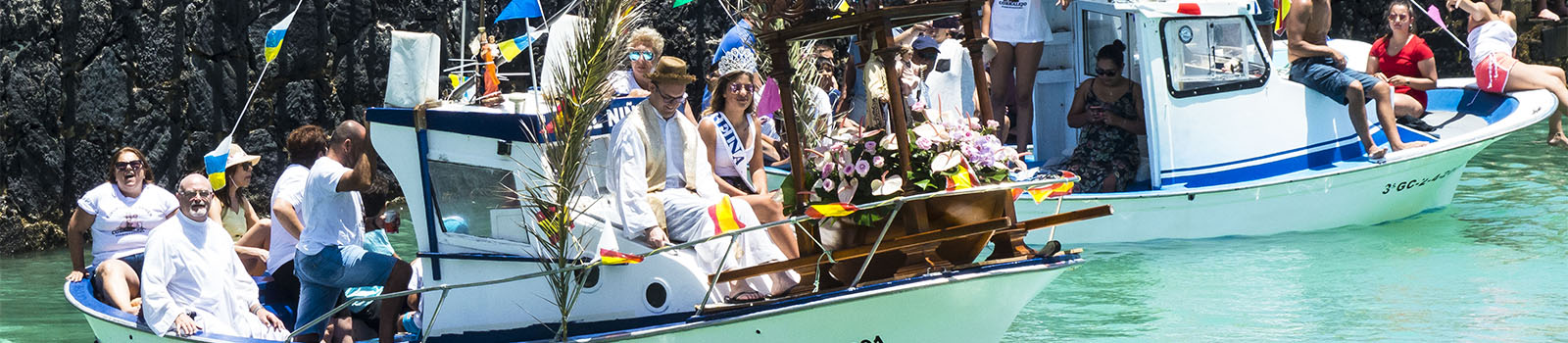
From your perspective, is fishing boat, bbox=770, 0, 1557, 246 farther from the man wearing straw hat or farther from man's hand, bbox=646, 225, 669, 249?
man's hand, bbox=646, 225, 669, 249

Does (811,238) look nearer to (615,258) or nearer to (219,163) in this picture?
(615,258)

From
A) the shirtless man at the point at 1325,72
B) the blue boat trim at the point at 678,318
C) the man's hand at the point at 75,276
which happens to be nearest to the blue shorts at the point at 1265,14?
the shirtless man at the point at 1325,72

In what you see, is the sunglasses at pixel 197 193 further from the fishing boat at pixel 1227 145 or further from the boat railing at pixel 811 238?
the fishing boat at pixel 1227 145

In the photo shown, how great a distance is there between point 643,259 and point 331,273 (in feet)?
5.27

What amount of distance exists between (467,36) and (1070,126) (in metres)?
6.88

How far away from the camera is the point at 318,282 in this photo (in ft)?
24.7

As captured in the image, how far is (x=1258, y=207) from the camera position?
11891 millimetres

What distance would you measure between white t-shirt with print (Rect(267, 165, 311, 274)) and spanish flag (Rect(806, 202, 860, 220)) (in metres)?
2.50

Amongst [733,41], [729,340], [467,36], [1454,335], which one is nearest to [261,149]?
[467,36]

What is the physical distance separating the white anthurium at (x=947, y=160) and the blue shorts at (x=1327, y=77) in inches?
236

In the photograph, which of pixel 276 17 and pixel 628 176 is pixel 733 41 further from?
pixel 628 176

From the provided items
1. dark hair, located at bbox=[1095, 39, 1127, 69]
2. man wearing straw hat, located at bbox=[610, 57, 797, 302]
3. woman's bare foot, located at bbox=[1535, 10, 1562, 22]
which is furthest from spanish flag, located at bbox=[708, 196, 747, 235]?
woman's bare foot, located at bbox=[1535, 10, 1562, 22]

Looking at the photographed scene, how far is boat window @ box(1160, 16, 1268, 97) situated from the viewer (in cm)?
1147

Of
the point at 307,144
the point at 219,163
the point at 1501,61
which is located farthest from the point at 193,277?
the point at 1501,61
